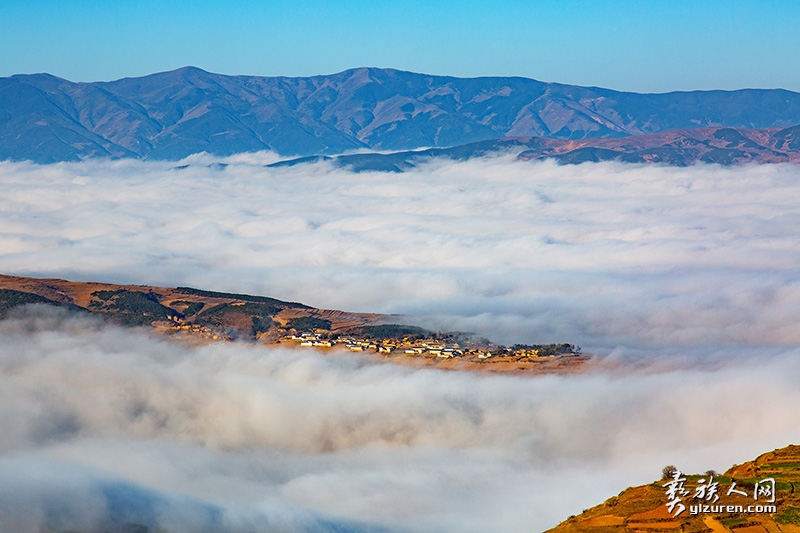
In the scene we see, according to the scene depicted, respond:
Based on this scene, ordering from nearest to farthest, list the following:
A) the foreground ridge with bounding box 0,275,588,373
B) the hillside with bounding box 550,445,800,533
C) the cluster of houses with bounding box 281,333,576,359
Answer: the hillside with bounding box 550,445,800,533, the foreground ridge with bounding box 0,275,588,373, the cluster of houses with bounding box 281,333,576,359

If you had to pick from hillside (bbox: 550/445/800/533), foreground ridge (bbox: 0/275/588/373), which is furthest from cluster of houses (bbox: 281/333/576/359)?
hillside (bbox: 550/445/800/533)

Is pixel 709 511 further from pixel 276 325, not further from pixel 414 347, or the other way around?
pixel 276 325

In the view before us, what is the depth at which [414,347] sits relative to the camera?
14438 centimetres

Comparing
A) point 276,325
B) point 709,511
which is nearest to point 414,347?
point 276,325

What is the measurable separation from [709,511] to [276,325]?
367 feet

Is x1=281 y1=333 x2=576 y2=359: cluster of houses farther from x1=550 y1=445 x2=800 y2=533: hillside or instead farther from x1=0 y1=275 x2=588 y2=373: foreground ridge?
x1=550 y1=445 x2=800 y2=533: hillside

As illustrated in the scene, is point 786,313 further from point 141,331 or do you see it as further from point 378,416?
point 141,331

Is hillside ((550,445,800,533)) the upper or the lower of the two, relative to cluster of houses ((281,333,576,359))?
lower

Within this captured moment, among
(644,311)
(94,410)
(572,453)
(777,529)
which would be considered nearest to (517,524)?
(572,453)

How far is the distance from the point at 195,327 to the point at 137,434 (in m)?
44.4

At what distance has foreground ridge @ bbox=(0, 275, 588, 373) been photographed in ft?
454

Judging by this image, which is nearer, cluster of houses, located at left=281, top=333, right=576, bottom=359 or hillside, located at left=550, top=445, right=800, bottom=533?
hillside, located at left=550, top=445, right=800, bottom=533

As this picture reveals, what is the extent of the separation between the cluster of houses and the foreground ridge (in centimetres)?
13

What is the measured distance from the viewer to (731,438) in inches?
3967
